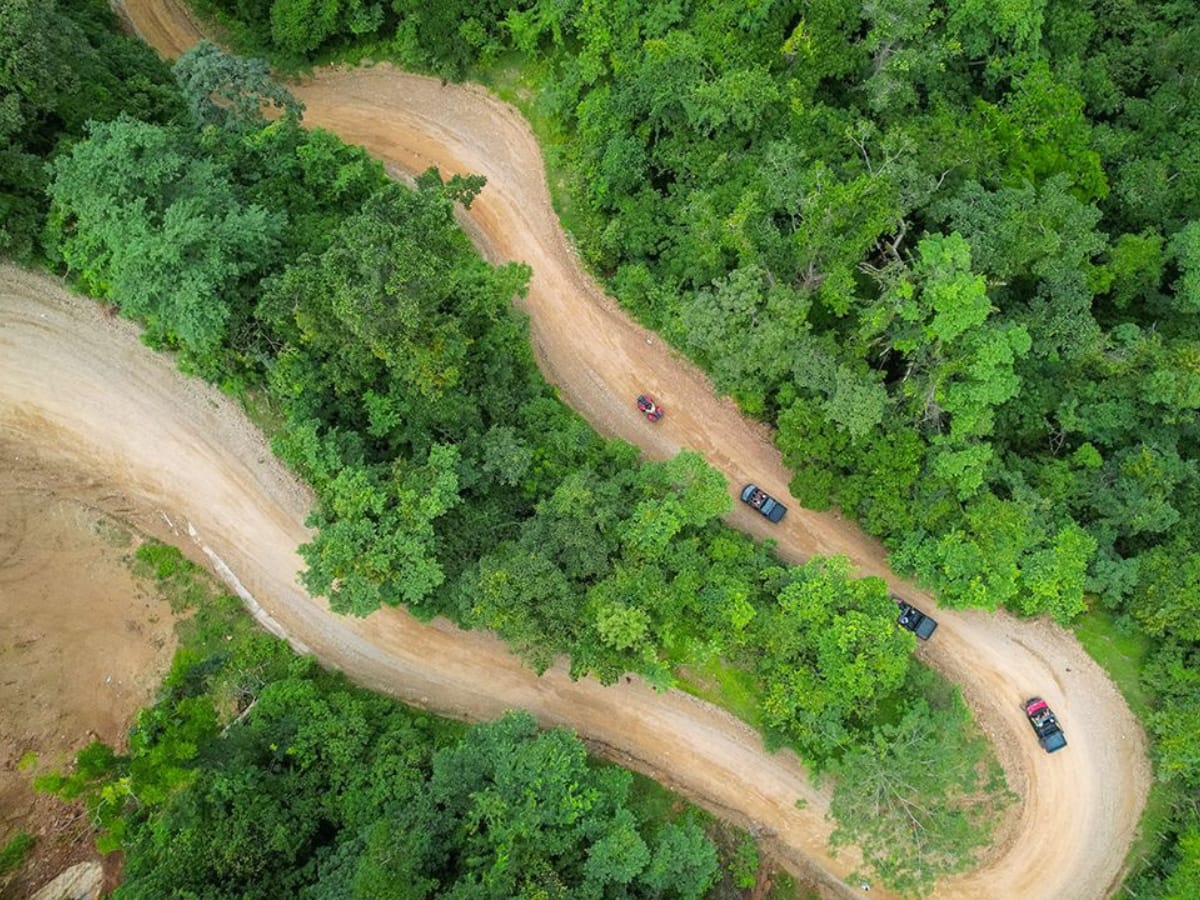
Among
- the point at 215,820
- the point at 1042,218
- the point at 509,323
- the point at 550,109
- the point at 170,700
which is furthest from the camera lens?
the point at 550,109

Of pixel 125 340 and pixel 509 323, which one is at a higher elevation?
pixel 509 323

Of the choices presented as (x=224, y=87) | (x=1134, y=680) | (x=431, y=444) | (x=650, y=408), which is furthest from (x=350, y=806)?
(x=1134, y=680)

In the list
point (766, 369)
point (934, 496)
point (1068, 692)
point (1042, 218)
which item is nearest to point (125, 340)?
point (766, 369)

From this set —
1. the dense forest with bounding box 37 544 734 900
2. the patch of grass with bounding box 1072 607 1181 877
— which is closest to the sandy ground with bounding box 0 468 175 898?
the dense forest with bounding box 37 544 734 900

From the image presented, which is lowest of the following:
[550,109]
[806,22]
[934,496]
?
[934,496]

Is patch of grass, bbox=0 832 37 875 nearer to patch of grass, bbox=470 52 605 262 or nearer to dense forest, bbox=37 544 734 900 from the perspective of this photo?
dense forest, bbox=37 544 734 900

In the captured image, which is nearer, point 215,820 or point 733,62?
point 215,820

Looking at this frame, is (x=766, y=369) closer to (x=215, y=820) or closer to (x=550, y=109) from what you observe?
(x=550, y=109)
